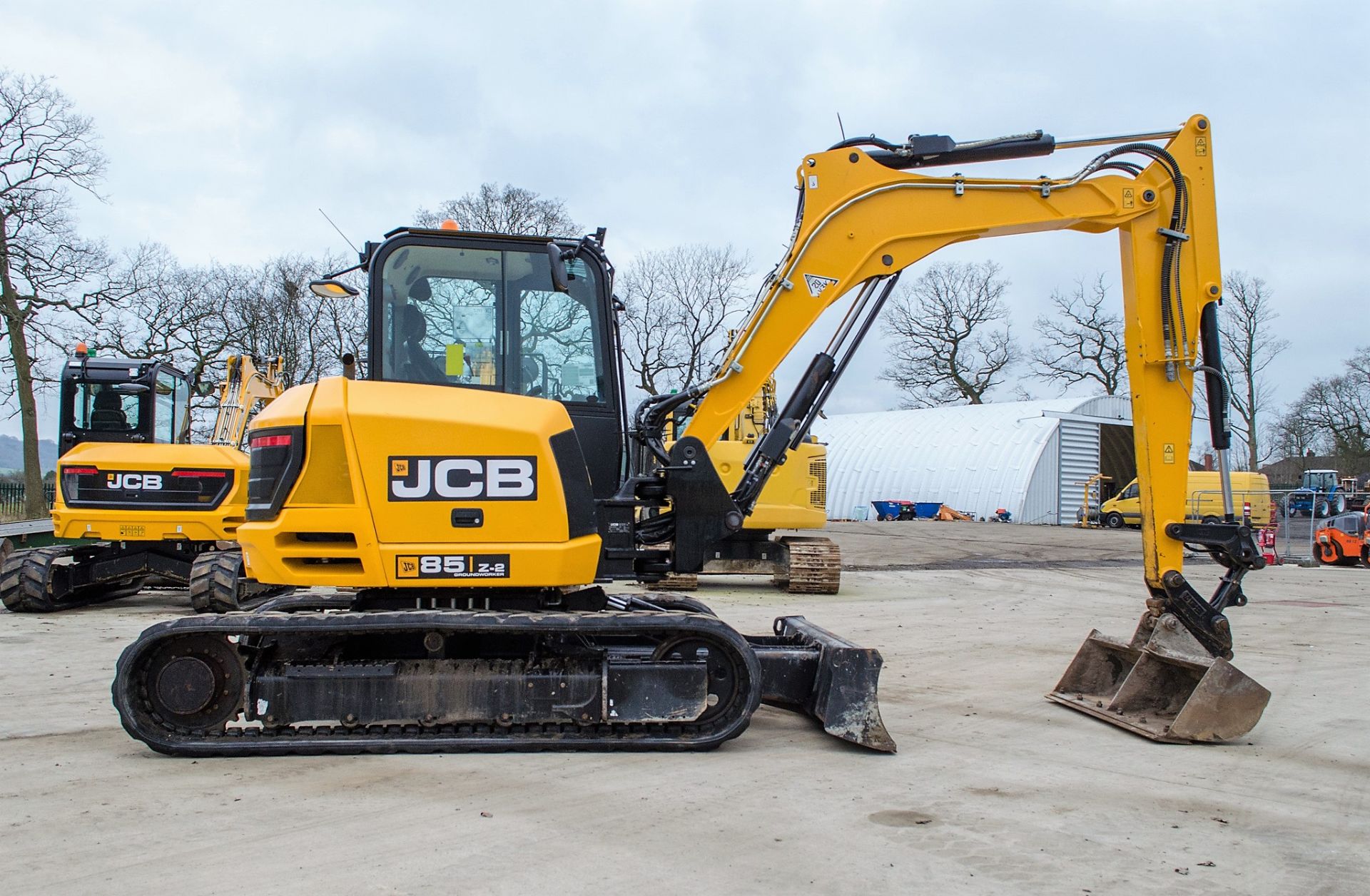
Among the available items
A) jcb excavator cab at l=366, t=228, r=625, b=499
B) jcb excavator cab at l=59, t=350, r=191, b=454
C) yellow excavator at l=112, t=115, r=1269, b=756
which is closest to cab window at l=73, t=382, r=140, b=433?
jcb excavator cab at l=59, t=350, r=191, b=454

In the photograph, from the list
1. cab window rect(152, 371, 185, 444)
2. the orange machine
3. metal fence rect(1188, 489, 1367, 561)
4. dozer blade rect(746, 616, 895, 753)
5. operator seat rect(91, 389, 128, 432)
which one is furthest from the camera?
metal fence rect(1188, 489, 1367, 561)

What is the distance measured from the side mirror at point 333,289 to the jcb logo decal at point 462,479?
102cm

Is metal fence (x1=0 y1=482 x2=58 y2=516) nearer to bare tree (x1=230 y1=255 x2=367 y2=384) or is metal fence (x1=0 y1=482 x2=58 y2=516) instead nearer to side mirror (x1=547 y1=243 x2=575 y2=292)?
bare tree (x1=230 y1=255 x2=367 y2=384)

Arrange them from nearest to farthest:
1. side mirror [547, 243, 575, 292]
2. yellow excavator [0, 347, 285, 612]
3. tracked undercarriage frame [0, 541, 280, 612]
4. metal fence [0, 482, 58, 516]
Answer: side mirror [547, 243, 575, 292], tracked undercarriage frame [0, 541, 280, 612], yellow excavator [0, 347, 285, 612], metal fence [0, 482, 58, 516]

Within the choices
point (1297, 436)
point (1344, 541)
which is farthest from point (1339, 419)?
point (1344, 541)

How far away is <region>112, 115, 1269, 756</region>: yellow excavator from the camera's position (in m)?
5.62

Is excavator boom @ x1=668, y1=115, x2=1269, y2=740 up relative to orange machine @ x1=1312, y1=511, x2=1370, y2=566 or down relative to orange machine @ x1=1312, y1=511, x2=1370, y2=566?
up

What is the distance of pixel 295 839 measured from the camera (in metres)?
4.27

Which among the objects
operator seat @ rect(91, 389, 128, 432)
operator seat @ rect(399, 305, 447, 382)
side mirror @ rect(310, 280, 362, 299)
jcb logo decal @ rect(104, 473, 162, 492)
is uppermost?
operator seat @ rect(91, 389, 128, 432)

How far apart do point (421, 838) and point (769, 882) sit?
1439 millimetres

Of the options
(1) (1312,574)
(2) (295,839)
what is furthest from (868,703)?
(1) (1312,574)

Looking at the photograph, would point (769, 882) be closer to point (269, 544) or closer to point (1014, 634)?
point (269, 544)

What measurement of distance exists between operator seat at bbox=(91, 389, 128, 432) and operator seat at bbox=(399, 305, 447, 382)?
33.5 ft

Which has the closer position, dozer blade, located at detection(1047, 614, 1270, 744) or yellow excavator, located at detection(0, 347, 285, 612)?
dozer blade, located at detection(1047, 614, 1270, 744)
